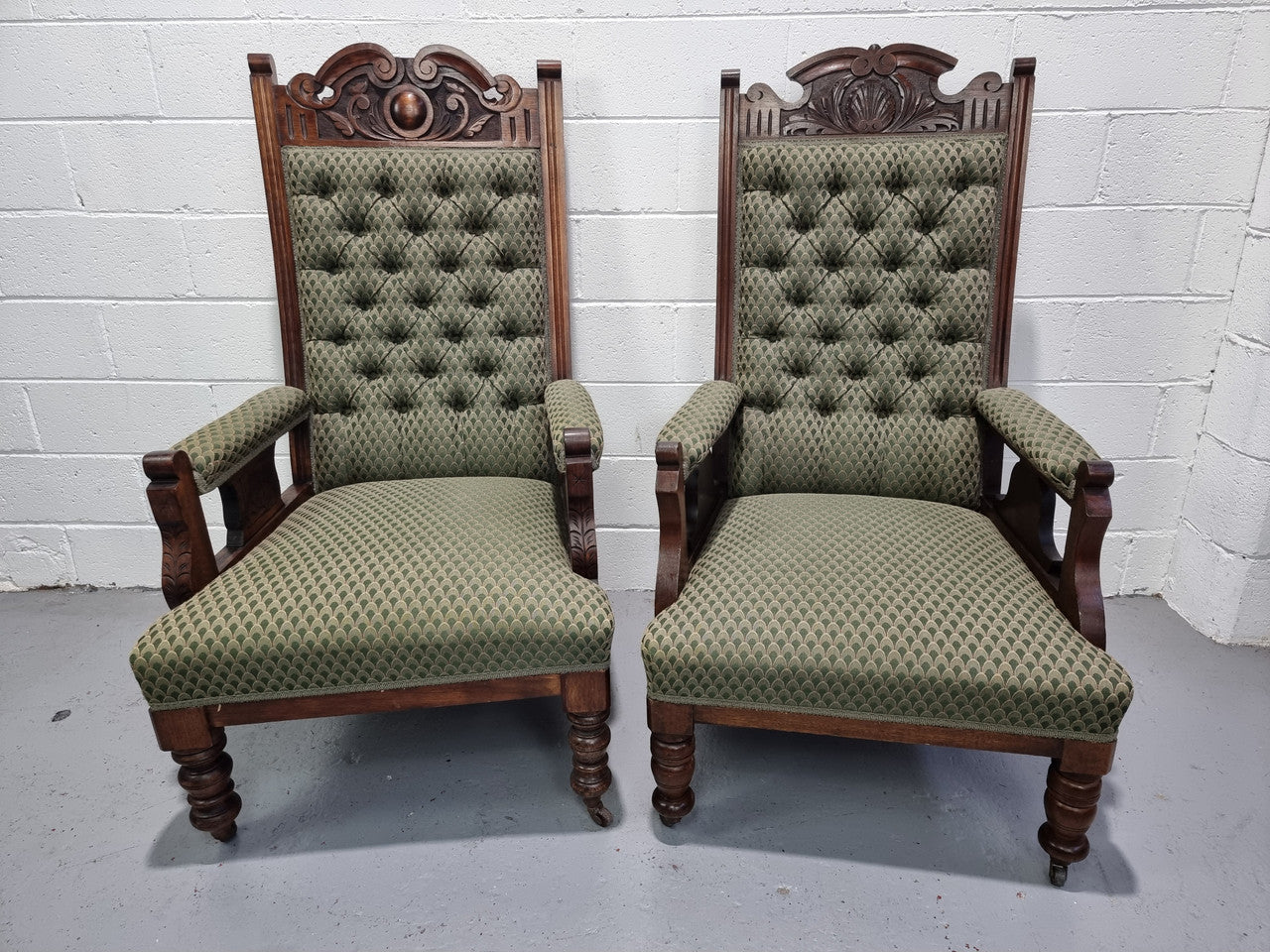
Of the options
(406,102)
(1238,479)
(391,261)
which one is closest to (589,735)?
(391,261)

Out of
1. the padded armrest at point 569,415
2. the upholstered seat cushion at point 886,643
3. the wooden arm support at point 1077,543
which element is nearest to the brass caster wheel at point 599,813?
the upholstered seat cushion at point 886,643

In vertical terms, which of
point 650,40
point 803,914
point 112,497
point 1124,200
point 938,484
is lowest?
point 803,914

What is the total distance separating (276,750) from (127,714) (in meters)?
0.38

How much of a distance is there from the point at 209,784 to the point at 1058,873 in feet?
4.39

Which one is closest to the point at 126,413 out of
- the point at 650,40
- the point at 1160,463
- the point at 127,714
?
the point at 127,714

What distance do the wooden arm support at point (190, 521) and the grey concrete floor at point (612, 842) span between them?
1.48 feet

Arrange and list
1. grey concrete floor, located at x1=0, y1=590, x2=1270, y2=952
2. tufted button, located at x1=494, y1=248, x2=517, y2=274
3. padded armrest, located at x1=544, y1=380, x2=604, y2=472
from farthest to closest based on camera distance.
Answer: tufted button, located at x1=494, y1=248, x2=517, y2=274
padded armrest, located at x1=544, y1=380, x2=604, y2=472
grey concrete floor, located at x1=0, y1=590, x2=1270, y2=952

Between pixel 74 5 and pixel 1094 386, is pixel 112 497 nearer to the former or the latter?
pixel 74 5

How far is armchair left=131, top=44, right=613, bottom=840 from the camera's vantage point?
1236 mm

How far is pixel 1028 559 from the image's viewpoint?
141 cm

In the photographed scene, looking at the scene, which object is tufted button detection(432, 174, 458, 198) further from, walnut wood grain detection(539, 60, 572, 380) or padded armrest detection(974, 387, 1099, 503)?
padded armrest detection(974, 387, 1099, 503)

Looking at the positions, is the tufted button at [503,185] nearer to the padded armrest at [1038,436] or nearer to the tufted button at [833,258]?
the tufted button at [833,258]

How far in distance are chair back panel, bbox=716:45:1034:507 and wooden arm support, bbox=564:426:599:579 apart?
388 mm

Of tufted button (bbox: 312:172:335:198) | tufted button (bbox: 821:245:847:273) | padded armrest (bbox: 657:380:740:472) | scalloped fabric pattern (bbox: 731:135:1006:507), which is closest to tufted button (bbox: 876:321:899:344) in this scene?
scalloped fabric pattern (bbox: 731:135:1006:507)
